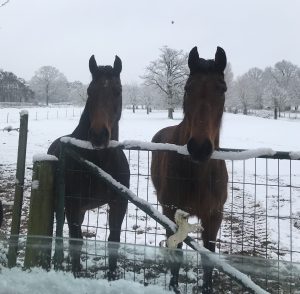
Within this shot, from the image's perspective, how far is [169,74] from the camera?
2224 inches

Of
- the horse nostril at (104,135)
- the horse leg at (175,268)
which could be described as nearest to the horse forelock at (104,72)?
the horse nostril at (104,135)

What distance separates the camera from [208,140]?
287 centimetres

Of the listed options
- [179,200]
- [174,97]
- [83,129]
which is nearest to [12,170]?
[83,129]

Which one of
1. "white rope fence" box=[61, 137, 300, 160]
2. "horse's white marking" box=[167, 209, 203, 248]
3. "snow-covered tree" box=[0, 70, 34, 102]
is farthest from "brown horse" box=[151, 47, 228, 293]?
"snow-covered tree" box=[0, 70, 34, 102]

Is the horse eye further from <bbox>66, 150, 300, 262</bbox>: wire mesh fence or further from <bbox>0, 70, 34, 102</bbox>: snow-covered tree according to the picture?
<bbox>0, 70, 34, 102</bbox>: snow-covered tree

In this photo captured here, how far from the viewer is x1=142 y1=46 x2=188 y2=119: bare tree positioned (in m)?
54.1

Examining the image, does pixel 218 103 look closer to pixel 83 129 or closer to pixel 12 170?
pixel 83 129

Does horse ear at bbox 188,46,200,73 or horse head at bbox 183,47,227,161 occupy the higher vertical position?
horse ear at bbox 188,46,200,73

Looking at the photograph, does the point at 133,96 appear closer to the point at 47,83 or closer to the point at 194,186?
the point at 47,83

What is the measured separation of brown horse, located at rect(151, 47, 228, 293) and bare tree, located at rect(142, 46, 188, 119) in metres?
49.9

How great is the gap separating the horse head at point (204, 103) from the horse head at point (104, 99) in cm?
80

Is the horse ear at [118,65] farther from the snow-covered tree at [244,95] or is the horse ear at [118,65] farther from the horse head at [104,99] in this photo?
the snow-covered tree at [244,95]

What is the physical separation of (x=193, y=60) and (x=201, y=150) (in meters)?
1.00

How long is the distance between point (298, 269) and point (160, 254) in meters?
0.97
